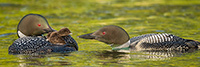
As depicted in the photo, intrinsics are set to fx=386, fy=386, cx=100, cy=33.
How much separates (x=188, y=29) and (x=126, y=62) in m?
4.16

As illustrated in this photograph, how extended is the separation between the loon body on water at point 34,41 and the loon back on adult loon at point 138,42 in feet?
1.87

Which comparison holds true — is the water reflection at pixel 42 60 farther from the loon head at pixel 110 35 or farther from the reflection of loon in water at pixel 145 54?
the loon head at pixel 110 35

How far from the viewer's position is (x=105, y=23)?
452 inches

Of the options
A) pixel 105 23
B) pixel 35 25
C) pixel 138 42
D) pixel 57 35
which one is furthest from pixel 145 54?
pixel 105 23

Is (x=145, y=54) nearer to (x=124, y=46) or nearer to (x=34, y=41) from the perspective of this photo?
(x=124, y=46)

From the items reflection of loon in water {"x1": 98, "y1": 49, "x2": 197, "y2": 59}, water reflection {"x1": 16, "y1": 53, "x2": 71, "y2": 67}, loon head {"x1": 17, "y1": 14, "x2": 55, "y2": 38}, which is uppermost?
loon head {"x1": 17, "y1": 14, "x2": 55, "y2": 38}

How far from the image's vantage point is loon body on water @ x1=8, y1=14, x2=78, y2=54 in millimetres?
6926

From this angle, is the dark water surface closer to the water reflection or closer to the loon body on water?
the water reflection

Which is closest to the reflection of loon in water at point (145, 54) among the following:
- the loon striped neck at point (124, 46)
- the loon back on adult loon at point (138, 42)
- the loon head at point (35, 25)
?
the loon back on adult loon at point (138, 42)

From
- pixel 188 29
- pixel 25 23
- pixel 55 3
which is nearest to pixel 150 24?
pixel 188 29

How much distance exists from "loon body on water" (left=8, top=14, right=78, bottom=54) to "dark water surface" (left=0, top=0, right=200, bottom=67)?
143 mm

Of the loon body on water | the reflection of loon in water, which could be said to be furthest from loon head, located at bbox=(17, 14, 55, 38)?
the reflection of loon in water

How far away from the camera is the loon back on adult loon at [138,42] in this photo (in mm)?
7457

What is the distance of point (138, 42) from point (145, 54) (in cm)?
60
